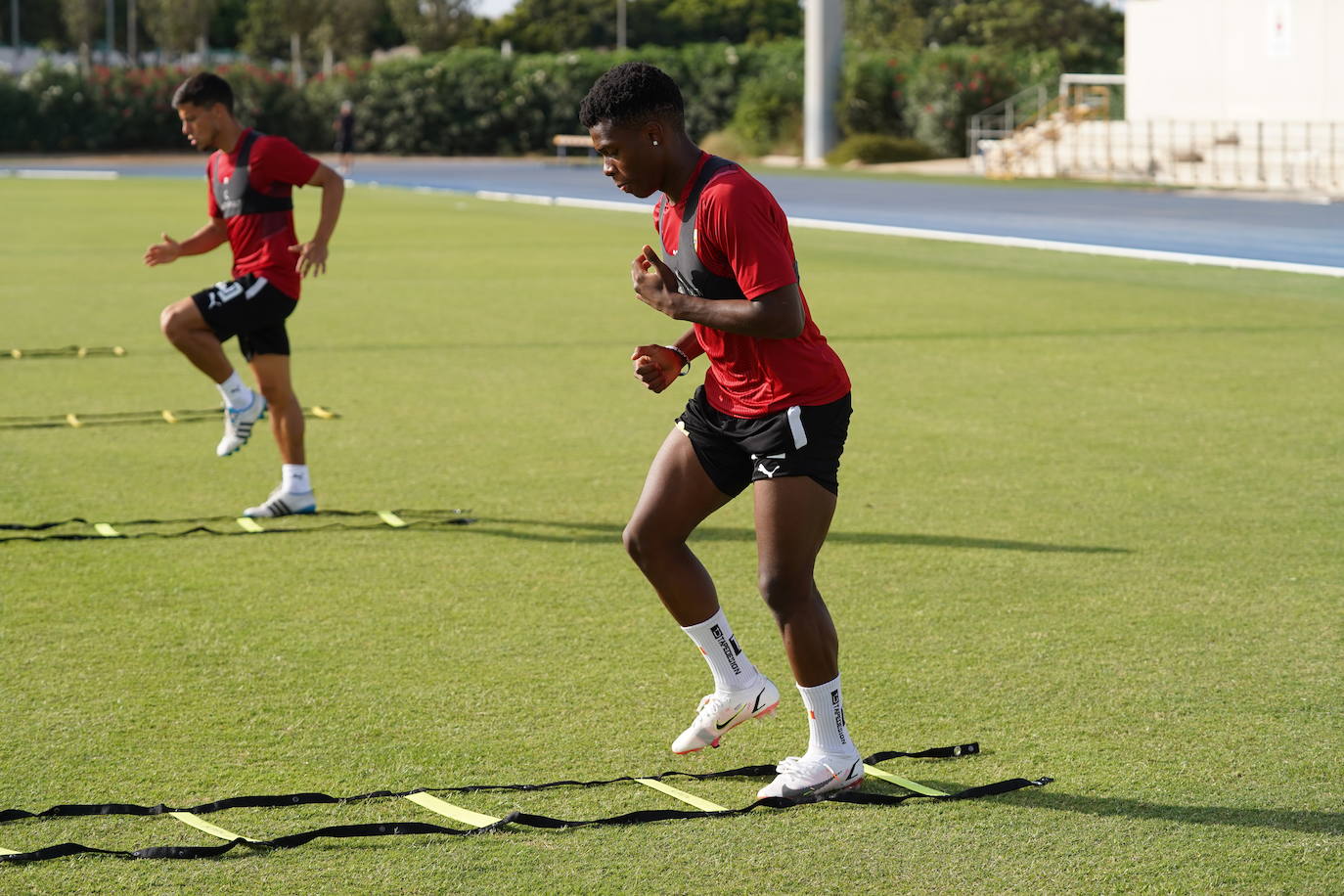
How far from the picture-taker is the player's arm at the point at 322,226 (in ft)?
27.7

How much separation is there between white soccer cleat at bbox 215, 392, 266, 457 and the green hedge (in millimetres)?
48146

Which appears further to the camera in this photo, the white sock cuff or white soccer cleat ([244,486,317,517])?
the white sock cuff

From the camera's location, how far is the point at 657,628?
659 centimetres

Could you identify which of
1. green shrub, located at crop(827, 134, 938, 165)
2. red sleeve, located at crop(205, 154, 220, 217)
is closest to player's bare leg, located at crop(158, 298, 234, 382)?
red sleeve, located at crop(205, 154, 220, 217)

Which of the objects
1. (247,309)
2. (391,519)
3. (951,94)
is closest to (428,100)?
(951,94)

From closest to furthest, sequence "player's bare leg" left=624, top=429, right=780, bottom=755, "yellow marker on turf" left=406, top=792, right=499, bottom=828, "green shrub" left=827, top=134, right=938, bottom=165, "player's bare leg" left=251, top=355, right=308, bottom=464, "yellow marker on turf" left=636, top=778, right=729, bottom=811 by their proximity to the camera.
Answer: "yellow marker on turf" left=406, top=792, right=499, bottom=828 → "yellow marker on turf" left=636, top=778, right=729, bottom=811 → "player's bare leg" left=624, top=429, right=780, bottom=755 → "player's bare leg" left=251, top=355, right=308, bottom=464 → "green shrub" left=827, top=134, right=938, bottom=165

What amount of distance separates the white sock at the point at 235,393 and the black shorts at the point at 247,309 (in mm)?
377

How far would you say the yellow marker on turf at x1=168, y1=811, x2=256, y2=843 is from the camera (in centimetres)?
455

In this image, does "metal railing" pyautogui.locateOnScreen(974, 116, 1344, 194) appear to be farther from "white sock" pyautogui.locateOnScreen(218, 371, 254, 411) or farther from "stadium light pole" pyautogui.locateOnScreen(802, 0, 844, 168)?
"white sock" pyautogui.locateOnScreen(218, 371, 254, 411)

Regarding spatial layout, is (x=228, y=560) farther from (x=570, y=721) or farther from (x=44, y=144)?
(x=44, y=144)

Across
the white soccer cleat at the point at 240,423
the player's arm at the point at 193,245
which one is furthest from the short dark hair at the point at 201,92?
the white soccer cleat at the point at 240,423

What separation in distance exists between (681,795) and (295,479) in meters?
4.24

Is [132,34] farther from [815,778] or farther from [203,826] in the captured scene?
[815,778]

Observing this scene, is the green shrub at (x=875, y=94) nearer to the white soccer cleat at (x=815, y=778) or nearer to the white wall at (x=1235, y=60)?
the white wall at (x=1235, y=60)
